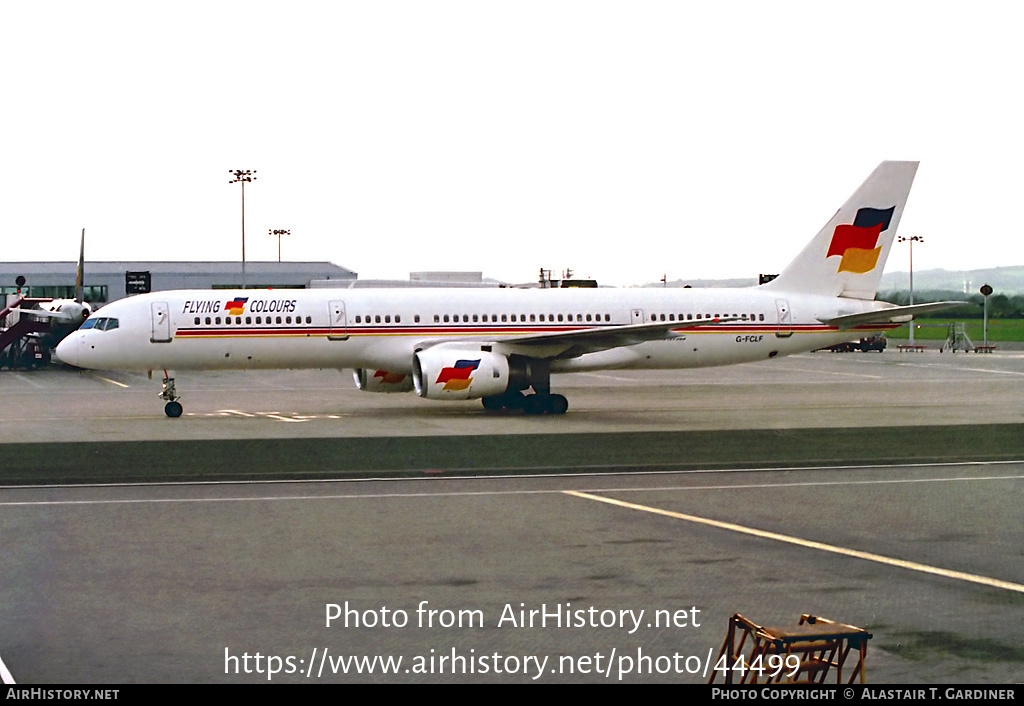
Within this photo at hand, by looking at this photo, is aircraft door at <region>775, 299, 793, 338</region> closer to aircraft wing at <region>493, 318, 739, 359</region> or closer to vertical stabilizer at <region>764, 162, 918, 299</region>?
vertical stabilizer at <region>764, 162, 918, 299</region>

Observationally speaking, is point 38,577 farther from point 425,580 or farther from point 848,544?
point 848,544

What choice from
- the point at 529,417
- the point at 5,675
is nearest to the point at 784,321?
the point at 529,417

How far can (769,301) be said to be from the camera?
36.0m

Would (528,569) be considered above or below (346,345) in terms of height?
below

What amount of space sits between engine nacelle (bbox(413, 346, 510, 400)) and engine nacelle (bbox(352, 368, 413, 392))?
8.83ft

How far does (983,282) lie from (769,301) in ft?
106

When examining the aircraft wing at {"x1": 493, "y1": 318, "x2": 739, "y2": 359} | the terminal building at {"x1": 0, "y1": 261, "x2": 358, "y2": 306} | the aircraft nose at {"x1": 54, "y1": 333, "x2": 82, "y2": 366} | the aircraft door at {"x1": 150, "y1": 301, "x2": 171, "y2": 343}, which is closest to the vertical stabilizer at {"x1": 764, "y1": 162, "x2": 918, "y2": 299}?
the aircraft wing at {"x1": 493, "y1": 318, "x2": 739, "y2": 359}

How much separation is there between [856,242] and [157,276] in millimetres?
89693

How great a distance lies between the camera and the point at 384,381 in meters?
33.9

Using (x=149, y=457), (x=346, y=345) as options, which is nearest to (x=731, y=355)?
(x=346, y=345)

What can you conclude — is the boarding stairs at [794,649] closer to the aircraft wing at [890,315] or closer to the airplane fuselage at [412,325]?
the airplane fuselage at [412,325]

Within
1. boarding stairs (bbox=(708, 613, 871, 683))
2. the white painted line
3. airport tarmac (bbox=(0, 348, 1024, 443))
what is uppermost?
boarding stairs (bbox=(708, 613, 871, 683))

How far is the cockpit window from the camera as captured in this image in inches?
1258

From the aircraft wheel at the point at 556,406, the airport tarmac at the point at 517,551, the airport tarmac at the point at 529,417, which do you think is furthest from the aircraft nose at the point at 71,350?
the aircraft wheel at the point at 556,406
